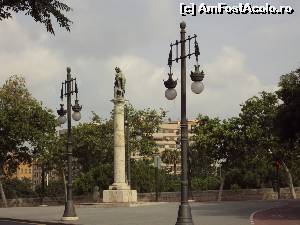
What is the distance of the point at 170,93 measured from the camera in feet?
63.5

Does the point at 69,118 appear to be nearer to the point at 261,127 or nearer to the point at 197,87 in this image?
the point at 197,87

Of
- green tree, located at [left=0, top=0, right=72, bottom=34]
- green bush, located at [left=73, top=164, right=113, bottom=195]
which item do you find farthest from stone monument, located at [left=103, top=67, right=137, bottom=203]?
green tree, located at [left=0, top=0, right=72, bottom=34]

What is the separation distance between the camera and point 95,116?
78.4 m

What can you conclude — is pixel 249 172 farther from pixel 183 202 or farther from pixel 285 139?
pixel 183 202

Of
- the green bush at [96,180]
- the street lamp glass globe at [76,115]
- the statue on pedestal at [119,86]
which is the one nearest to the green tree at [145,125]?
the green bush at [96,180]

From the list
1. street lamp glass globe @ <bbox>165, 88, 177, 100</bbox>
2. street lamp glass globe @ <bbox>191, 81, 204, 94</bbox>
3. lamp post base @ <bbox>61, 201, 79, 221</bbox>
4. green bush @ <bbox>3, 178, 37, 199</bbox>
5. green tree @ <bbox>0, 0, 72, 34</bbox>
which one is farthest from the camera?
green bush @ <bbox>3, 178, 37, 199</bbox>

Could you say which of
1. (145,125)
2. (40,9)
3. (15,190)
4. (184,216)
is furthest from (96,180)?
(40,9)

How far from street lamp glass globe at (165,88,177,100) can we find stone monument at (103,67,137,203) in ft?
73.9

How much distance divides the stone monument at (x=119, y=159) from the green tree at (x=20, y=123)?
13.7 metres

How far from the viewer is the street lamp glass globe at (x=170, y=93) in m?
19.4

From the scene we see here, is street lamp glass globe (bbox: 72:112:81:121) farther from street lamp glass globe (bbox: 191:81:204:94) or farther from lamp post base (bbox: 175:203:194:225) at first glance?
lamp post base (bbox: 175:203:194:225)

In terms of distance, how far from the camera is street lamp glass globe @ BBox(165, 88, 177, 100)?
1938cm

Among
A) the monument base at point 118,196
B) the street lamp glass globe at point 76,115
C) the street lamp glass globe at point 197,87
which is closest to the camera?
the street lamp glass globe at point 197,87

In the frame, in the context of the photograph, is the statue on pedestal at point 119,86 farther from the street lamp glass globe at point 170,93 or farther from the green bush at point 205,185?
the green bush at point 205,185
